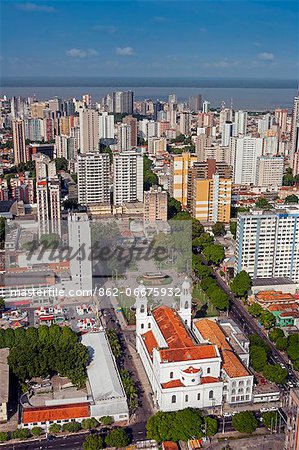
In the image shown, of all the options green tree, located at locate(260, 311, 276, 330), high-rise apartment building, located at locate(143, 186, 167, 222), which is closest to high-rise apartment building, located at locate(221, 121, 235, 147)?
high-rise apartment building, located at locate(143, 186, 167, 222)

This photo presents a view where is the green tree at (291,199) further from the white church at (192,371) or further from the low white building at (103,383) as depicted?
the low white building at (103,383)

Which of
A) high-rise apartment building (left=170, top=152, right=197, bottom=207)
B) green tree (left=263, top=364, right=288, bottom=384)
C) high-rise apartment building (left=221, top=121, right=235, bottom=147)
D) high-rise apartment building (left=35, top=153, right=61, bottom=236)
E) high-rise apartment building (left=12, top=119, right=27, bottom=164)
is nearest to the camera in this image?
green tree (left=263, top=364, right=288, bottom=384)

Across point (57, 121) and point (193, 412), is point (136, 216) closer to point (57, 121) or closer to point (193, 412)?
point (193, 412)

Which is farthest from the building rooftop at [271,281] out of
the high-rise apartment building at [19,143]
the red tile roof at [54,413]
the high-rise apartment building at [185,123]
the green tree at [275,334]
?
the high-rise apartment building at [185,123]

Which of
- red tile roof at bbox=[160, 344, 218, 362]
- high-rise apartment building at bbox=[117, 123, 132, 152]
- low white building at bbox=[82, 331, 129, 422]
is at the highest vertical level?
high-rise apartment building at bbox=[117, 123, 132, 152]

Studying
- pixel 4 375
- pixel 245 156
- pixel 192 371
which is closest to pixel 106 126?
pixel 245 156

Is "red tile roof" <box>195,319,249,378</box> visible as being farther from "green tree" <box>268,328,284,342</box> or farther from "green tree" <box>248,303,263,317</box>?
"green tree" <box>248,303,263,317</box>
